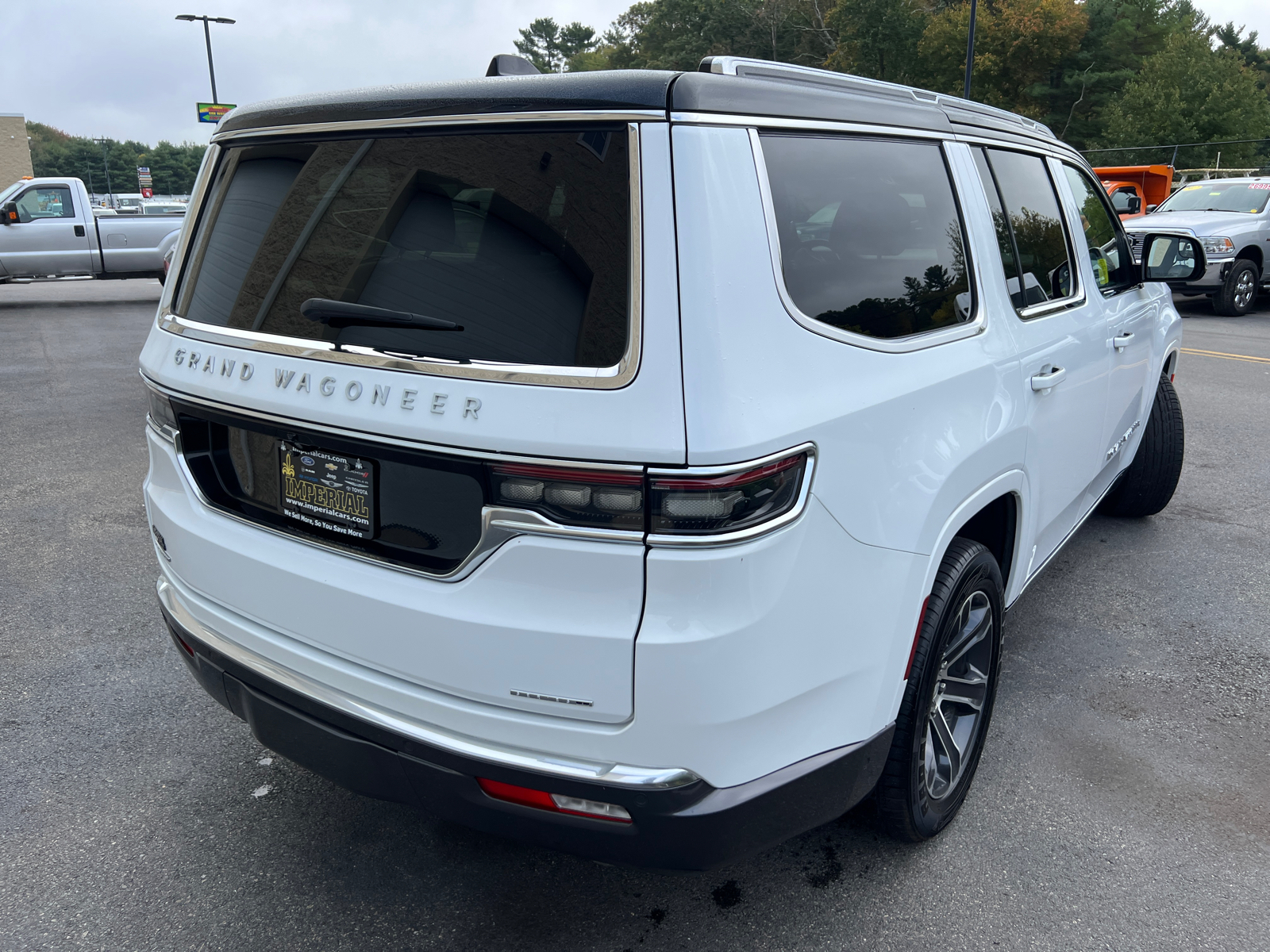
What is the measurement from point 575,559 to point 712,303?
0.50 m

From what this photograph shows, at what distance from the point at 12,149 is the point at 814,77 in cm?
6676

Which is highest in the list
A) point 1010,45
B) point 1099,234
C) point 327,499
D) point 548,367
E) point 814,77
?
point 1010,45

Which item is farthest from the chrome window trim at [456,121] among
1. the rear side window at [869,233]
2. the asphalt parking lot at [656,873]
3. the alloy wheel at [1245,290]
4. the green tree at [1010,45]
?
the green tree at [1010,45]

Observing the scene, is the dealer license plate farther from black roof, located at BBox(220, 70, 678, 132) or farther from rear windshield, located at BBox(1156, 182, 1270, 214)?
rear windshield, located at BBox(1156, 182, 1270, 214)

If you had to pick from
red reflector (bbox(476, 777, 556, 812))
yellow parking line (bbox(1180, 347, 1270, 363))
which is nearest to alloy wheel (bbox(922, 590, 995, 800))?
red reflector (bbox(476, 777, 556, 812))

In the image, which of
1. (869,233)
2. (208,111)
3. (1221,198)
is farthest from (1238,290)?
(208,111)

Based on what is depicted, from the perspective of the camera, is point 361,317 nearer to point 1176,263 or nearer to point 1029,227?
point 1029,227

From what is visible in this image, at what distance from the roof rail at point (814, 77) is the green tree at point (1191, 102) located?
45.7m

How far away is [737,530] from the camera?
1.62m

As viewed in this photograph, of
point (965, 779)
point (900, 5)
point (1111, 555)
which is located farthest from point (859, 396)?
point (900, 5)

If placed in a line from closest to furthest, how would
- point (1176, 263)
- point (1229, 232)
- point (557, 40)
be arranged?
point (1176, 263) < point (1229, 232) < point (557, 40)

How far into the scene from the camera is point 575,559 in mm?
1641

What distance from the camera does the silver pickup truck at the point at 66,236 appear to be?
15.1 meters

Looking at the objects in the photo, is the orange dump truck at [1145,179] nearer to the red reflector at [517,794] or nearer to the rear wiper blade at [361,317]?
the rear wiper blade at [361,317]
